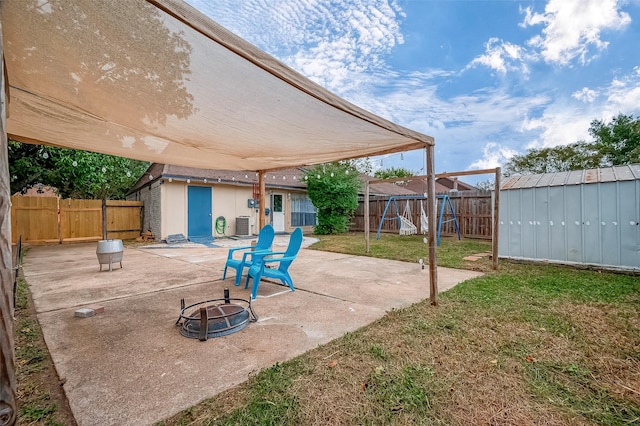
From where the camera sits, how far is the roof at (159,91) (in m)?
1.59

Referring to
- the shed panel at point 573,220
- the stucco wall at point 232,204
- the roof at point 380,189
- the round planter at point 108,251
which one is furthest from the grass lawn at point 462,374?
the roof at point 380,189

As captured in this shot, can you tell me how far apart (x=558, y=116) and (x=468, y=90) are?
180 inches

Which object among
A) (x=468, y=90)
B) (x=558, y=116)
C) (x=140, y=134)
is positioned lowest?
(x=140, y=134)

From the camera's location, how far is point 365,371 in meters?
2.10

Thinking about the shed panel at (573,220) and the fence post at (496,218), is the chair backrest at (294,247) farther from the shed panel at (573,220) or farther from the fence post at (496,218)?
the shed panel at (573,220)

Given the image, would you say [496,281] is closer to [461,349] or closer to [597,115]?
[461,349]

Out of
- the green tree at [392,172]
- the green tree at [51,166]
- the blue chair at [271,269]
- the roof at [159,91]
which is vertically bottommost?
the blue chair at [271,269]

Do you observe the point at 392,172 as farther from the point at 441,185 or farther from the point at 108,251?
the point at 108,251

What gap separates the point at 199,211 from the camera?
11.6 metres

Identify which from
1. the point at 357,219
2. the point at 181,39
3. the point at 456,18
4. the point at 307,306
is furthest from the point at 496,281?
the point at 357,219

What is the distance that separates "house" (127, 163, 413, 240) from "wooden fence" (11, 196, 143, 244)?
847 mm

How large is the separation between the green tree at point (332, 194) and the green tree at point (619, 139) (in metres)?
15.0

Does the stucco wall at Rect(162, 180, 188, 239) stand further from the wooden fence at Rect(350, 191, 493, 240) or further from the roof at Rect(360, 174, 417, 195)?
the roof at Rect(360, 174, 417, 195)

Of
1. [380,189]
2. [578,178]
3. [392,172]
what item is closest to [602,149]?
[380,189]
